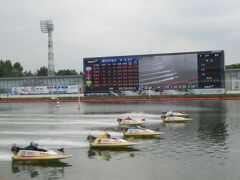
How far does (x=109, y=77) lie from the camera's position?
3725 inches

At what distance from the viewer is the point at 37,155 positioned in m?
28.0

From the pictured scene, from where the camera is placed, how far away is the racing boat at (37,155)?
27531mm

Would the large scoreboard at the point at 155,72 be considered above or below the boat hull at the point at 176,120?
above

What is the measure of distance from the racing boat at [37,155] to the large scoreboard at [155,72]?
65.1 m

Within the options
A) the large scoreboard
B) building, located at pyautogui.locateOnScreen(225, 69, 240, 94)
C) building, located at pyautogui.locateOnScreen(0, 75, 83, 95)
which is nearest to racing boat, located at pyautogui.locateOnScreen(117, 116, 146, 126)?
the large scoreboard

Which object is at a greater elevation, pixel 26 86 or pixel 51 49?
pixel 51 49

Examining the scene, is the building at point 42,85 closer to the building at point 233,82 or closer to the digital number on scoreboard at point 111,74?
the digital number on scoreboard at point 111,74

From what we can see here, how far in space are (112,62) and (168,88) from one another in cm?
1490

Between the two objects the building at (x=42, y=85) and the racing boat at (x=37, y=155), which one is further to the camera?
the building at (x=42, y=85)

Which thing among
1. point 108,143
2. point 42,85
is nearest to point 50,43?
point 42,85

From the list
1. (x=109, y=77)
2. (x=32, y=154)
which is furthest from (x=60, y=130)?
(x=109, y=77)

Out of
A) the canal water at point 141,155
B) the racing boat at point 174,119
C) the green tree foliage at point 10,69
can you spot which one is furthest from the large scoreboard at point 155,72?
the green tree foliage at point 10,69

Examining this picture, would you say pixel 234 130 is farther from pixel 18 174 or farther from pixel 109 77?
pixel 109 77

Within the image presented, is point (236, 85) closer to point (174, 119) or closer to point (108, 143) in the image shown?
point (174, 119)
